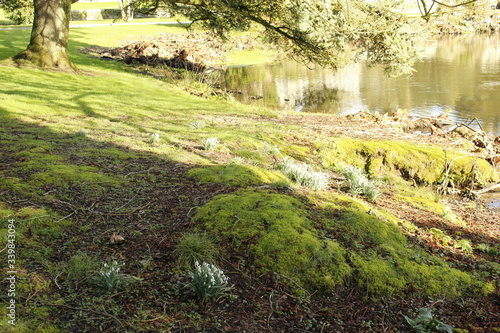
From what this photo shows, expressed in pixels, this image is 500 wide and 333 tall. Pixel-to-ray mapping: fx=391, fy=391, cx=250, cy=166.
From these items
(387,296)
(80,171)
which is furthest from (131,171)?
(387,296)

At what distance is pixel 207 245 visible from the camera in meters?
3.84

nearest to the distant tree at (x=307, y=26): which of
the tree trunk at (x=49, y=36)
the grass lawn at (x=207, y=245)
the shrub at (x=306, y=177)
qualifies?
the tree trunk at (x=49, y=36)

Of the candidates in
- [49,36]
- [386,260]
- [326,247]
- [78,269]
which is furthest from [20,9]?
[386,260]

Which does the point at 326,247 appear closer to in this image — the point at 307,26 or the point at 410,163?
A: the point at 410,163

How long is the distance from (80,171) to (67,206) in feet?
3.93

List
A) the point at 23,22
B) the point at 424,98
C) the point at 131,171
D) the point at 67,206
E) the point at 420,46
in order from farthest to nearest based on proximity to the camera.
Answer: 1. the point at 23,22
2. the point at 424,98
3. the point at 420,46
4. the point at 131,171
5. the point at 67,206

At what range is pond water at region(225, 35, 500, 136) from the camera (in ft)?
60.0

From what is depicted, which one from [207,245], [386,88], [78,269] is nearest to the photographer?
[78,269]

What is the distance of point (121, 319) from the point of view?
2887mm

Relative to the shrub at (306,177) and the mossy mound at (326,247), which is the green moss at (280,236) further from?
the shrub at (306,177)

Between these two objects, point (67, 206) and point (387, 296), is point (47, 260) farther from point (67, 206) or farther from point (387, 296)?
point (387, 296)

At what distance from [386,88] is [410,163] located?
1435cm

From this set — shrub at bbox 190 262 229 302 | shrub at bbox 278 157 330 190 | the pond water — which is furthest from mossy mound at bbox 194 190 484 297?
the pond water

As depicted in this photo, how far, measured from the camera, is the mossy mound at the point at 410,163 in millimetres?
9477
